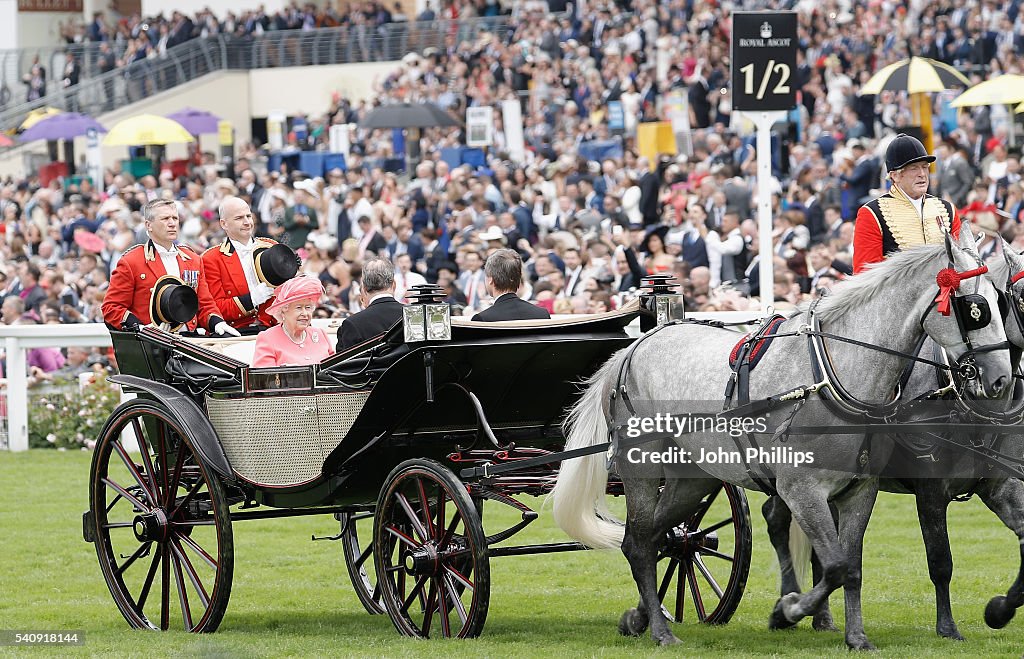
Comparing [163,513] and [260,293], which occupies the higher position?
[260,293]

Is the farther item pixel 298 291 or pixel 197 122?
pixel 197 122

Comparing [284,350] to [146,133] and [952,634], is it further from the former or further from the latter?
[146,133]

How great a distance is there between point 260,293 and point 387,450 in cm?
168

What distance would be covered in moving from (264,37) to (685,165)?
19.6m

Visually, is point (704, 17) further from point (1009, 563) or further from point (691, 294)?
point (1009, 563)

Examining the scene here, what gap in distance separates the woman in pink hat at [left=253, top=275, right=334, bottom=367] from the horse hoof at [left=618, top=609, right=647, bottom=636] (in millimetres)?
1888

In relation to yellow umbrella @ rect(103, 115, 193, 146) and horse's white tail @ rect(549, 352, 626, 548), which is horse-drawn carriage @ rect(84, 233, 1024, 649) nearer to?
horse's white tail @ rect(549, 352, 626, 548)

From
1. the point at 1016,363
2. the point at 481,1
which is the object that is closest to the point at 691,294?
the point at 1016,363

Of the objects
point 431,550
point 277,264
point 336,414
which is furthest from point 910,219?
point 277,264

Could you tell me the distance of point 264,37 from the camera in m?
38.6

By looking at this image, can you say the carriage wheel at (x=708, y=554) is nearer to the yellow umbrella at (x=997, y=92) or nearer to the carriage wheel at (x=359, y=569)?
the carriage wheel at (x=359, y=569)

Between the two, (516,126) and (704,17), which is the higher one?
(704,17)

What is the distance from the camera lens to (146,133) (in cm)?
2761

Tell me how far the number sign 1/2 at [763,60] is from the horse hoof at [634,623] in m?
5.72
